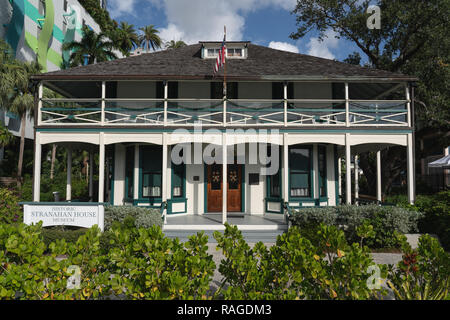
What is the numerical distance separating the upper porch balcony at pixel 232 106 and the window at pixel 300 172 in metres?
1.36

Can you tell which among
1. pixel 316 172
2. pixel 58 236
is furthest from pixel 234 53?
pixel 58 236

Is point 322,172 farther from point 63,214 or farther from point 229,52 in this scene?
point 63,214

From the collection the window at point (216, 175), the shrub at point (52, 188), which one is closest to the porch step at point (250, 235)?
the window at point (216, 175)

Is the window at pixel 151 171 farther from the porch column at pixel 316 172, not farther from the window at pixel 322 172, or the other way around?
the window at pixel 322 172

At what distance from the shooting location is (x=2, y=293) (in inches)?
121

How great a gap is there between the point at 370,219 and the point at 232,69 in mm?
8417

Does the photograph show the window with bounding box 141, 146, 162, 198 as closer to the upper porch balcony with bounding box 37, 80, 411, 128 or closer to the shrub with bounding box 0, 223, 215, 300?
the upper porch balcony with bounding box 37, 80, 411, 128

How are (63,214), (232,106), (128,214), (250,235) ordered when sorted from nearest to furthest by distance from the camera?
1. (63,214)
2. (128,214)
3. (250,235)
4. (232,106)

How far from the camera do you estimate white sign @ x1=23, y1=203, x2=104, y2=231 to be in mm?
8789

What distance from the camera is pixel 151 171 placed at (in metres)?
12.3

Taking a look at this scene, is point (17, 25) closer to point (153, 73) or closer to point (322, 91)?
point (153, 73)

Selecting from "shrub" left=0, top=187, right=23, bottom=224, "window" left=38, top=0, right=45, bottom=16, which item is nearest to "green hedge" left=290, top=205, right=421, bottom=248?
"shrub" left=0, top=187, right=23, bottom=224

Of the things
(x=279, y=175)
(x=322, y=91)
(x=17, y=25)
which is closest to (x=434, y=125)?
(x=322, y=91)

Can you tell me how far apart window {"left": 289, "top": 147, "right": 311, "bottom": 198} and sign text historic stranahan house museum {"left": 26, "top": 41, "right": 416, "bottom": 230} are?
0.04 m
